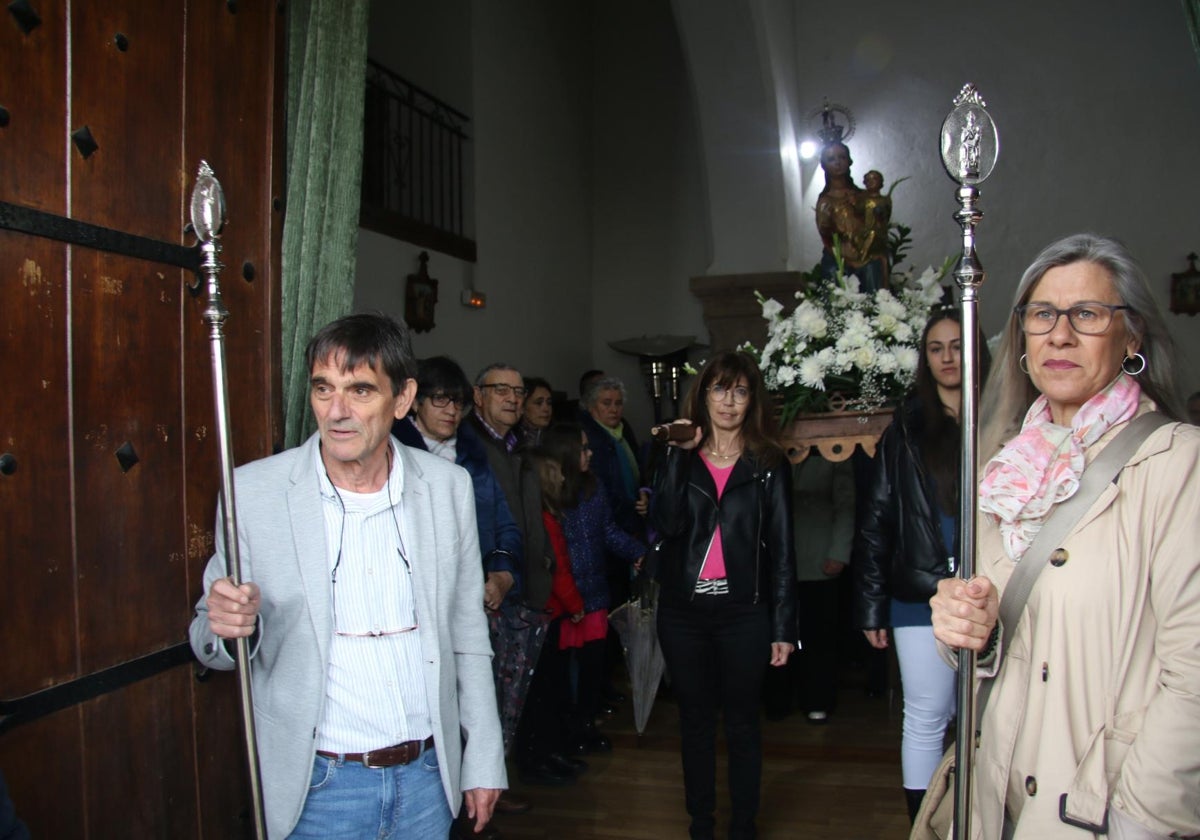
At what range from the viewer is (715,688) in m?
3.24

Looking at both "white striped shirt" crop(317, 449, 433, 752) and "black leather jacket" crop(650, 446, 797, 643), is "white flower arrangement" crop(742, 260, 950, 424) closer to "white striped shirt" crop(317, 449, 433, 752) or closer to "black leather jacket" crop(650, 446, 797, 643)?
"black leather jacket" crop(650, 446, 797, 643)

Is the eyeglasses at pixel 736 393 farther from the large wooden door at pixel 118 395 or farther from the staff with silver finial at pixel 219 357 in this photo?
the staff with silver finial at pixel 219 357

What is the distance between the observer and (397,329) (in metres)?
2.01

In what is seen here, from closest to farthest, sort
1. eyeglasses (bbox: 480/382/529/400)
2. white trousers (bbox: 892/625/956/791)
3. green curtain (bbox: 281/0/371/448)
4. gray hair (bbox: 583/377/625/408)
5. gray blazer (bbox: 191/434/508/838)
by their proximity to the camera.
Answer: gray blazer (bbox: 191/434/508/838) → green curtain (bbox: 281/0/371/448) → white trousers (bbox: 892/625/956/791) → eyeglasses (bbox: 480/382/529/400) → gray hair (bbox: 583/377/625/408)

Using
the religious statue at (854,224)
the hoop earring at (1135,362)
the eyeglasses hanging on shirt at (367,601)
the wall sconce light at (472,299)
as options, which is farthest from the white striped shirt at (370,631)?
the wall sconce light at (472,299)

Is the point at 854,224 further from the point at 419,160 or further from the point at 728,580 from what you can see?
the point at 419,160

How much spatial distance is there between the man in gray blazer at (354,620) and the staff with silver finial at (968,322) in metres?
0.94

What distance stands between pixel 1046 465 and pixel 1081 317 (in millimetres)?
257

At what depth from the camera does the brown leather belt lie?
183 cm

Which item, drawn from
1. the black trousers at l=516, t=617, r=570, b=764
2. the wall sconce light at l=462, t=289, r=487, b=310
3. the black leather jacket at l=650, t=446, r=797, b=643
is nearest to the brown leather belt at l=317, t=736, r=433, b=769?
the black leather jacket at l=650, t=446, r=797, b=643

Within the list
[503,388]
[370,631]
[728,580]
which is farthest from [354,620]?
[503,388]

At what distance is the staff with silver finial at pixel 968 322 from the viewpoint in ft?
4.51

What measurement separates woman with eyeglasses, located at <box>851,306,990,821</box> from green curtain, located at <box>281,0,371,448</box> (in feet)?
5.32

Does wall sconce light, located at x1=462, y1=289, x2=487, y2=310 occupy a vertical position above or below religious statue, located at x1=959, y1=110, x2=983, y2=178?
above
